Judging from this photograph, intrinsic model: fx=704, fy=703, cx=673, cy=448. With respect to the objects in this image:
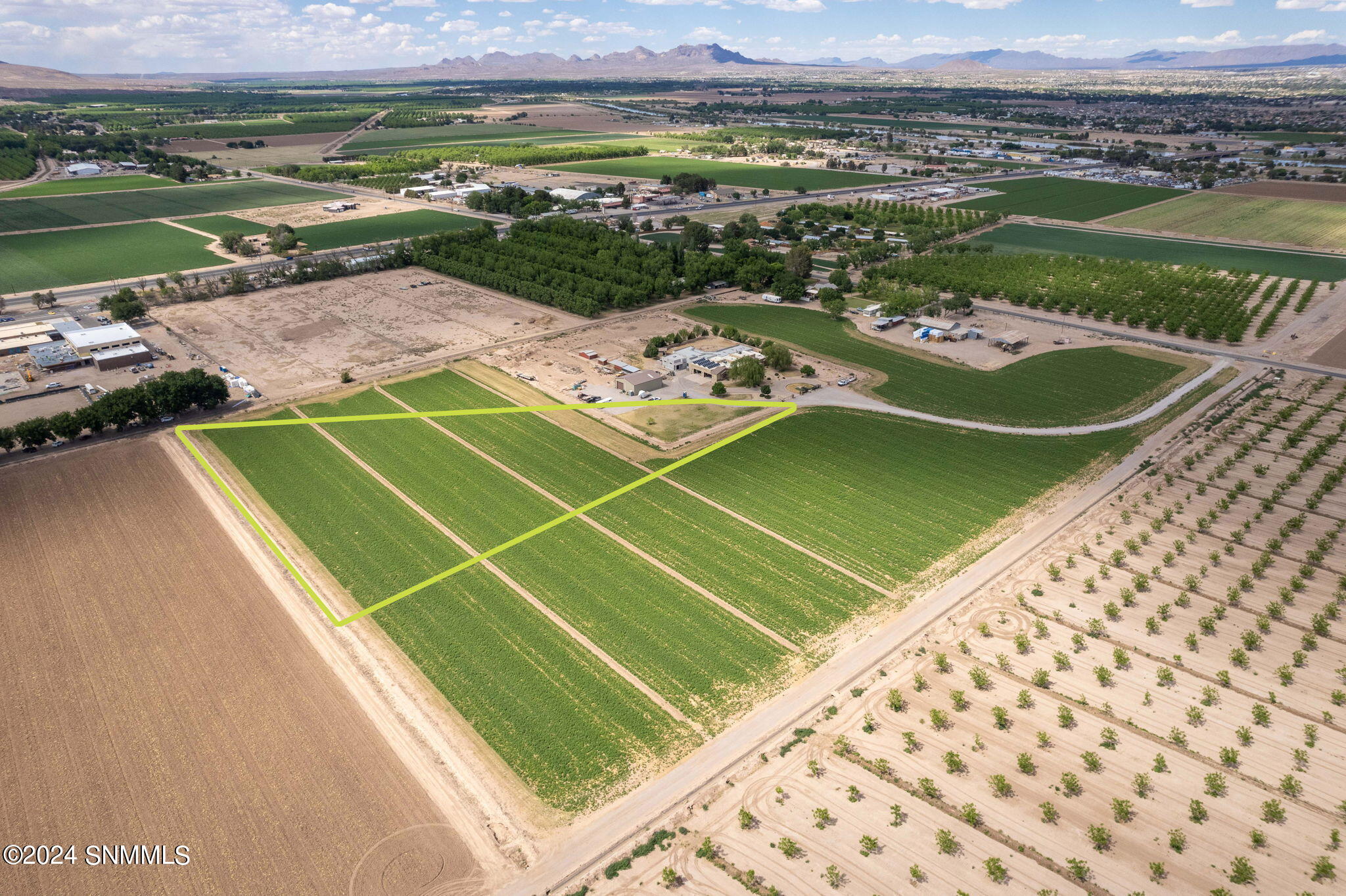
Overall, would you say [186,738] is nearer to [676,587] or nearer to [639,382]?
[676,587]

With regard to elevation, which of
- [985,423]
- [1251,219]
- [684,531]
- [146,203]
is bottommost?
[684,531]

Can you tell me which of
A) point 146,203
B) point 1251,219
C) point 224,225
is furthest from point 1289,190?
point 146,203

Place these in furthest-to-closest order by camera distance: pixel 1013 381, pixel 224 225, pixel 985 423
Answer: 1. pixel 224 225
2. pixel 1013 381
3. pixel 985 423

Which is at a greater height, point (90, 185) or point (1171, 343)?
point (90, 185)

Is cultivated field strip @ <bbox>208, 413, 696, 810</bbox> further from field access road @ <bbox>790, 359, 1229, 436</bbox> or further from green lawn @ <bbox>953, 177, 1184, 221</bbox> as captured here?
green lawn @ <bbox>953, 177, 1184, 221</bbox>

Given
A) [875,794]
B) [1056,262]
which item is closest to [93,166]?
[1056,262]

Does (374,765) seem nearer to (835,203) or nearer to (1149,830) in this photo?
(1149,830)
